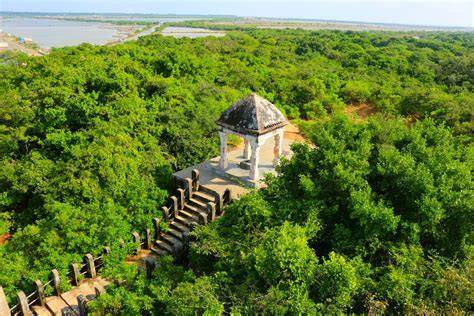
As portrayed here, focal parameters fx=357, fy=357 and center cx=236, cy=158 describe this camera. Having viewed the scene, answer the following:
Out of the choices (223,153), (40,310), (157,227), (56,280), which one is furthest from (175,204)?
(40,310)

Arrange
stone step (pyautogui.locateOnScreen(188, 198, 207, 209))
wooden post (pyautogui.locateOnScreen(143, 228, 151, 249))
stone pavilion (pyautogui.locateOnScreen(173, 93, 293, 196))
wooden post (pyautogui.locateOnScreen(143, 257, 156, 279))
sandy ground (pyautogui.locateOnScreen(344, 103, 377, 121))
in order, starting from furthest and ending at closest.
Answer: sandy ground (pyautogui.locateOnScreen(344, 103, 377, 121)), stone step (pyautogui.locateOnScreen(188, 198, 207, 209)), stone pavilion (pyautogui.locateOnScreen(173, 93, 293, 196)), wooden post (pyautogui.locateOnScreen(143, 228, 151, 249)), wooden post (pyautogui.locateOnScreen(143, 257, 156, 279))

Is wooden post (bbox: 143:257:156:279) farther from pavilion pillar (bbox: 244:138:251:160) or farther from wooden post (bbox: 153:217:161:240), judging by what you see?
pavilion pillar (bbox: 244:138:251:160)

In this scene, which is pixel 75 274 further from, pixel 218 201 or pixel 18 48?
pixel 18 48

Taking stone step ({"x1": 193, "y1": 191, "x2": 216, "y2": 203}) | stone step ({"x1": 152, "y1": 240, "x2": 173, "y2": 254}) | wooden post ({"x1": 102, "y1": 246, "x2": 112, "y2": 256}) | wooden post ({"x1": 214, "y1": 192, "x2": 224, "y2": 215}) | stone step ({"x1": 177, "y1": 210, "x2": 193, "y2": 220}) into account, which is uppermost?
wooden post ({"x1": 214, "y1": 192, "x2": 224, "y2": 215})

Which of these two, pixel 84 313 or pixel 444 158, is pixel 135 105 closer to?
pixel 84 313

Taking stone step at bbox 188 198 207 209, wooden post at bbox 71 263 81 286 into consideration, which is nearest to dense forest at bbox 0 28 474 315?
wooden post at bbox 71 263 81 286

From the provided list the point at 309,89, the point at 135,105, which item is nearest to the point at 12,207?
the point at 135,105

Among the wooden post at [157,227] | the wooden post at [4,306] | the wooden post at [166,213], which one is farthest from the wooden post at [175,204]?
the wooden post at [4,306]
